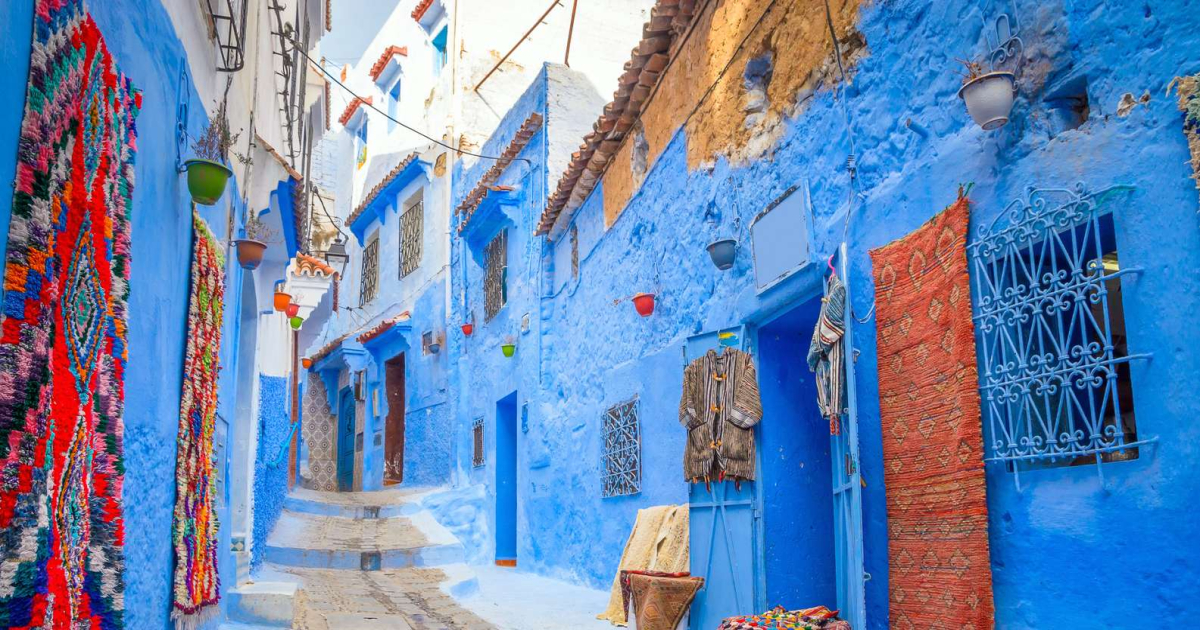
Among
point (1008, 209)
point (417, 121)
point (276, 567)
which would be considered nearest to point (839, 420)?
point (1008, 209)

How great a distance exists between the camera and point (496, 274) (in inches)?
599

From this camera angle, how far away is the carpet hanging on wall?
2.74 m

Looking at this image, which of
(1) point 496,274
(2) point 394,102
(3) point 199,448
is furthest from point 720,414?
(2) point 394,102

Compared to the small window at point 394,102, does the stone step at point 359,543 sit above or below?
below

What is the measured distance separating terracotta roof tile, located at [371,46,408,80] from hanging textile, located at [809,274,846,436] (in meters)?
18.7

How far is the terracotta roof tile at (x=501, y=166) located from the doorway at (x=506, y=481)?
3171 millimetres

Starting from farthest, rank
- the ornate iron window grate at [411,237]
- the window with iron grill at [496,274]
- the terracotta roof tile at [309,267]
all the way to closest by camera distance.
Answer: the ornate iron window grate at [411,237] < the window with iron grill at [496,274] < the terracotta roof tile at [309,267]

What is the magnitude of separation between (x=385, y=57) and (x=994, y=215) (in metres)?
20.2

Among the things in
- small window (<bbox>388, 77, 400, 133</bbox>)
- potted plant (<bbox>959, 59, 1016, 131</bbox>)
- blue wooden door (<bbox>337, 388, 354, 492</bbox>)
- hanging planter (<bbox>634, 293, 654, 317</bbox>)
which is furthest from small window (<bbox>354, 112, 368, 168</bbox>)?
potted plant (<bbox>959, 59, 1016, 131</bbox>)

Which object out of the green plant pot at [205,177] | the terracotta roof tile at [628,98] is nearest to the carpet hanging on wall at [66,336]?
the green plant pot at [205,177]

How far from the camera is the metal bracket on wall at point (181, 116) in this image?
4.79m

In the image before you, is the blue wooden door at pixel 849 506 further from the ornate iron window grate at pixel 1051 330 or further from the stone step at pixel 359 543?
the stone step at pixel 359 543

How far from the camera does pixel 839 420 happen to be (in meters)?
5.30

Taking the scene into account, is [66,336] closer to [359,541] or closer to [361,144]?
[359,541]
